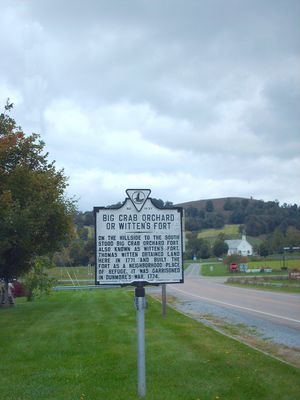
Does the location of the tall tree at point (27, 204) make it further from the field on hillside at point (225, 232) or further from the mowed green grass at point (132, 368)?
the field on hillside at point (225, 232)

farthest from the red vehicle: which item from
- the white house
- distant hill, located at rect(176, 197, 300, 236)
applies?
distant hill, located at rect(176, 197, 300, 236)

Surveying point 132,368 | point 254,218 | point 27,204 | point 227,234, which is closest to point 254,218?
point 254,218

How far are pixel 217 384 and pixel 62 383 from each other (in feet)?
7.27

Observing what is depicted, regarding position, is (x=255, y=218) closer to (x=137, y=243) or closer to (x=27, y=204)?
(x=27, y=204)

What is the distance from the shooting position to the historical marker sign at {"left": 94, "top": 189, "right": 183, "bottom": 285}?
805cm

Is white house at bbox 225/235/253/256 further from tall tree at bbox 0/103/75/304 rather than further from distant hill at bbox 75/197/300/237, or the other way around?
tall tree at bbox 0/103/75/304

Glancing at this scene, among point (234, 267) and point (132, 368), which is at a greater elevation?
point (234, 267)

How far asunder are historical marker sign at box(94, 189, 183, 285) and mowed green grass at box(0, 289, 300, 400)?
151 centimetres

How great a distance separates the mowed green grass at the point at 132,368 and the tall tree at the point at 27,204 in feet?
30.8

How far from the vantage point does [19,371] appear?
A: 9.59 meters

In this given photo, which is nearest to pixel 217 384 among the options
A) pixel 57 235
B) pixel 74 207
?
pixel 57 235

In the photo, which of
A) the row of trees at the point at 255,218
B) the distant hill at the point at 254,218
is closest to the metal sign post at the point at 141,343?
the row of trees at the point at 255,218

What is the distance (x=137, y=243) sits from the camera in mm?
8125

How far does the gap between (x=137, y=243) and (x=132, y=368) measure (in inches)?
97.0
